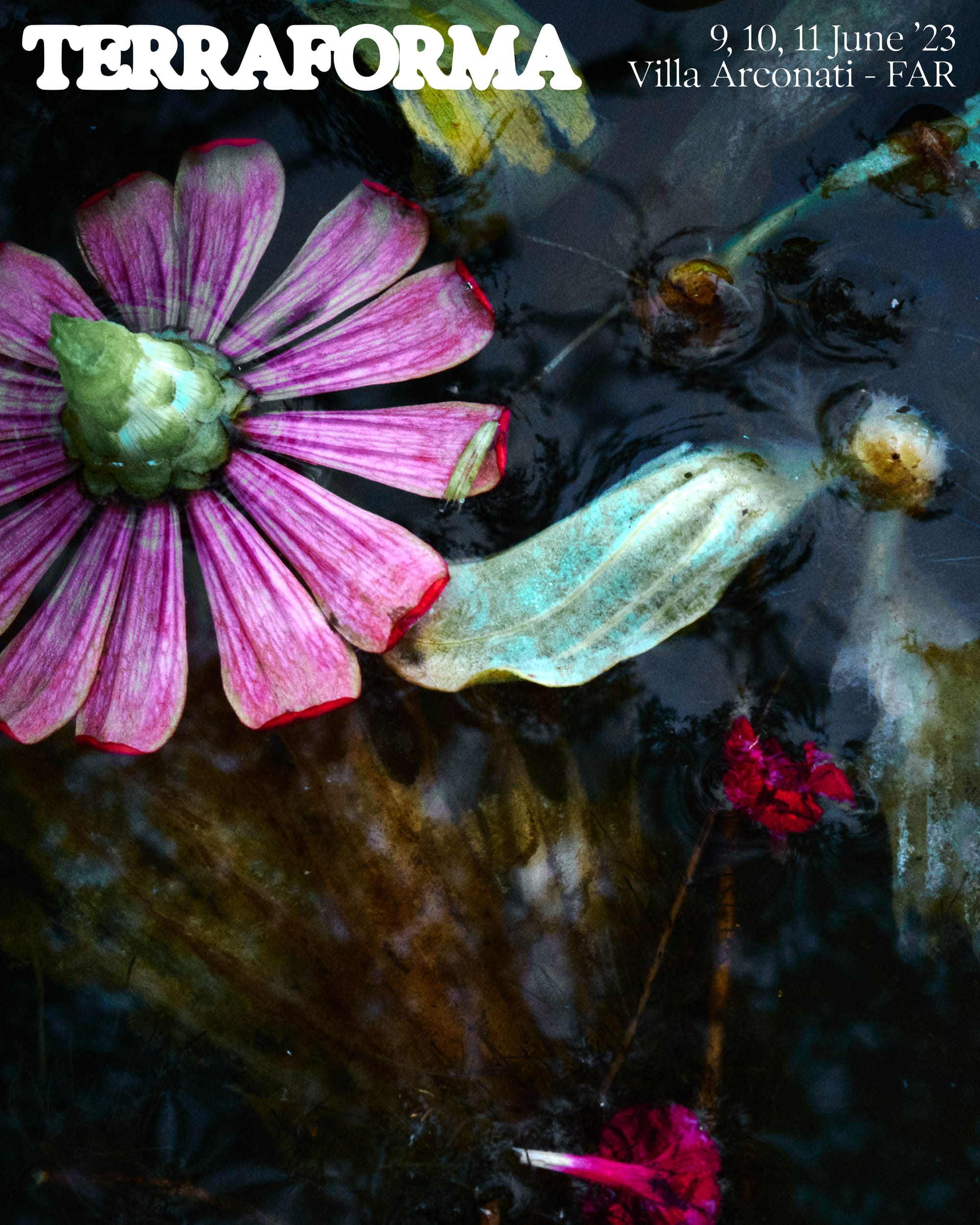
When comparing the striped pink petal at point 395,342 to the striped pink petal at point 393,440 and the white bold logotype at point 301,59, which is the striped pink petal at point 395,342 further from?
the white bold logotype at point 301,59

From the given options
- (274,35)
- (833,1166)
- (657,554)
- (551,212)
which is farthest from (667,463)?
(833,1166)

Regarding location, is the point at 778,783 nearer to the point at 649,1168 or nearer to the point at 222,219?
the point at 649,1168

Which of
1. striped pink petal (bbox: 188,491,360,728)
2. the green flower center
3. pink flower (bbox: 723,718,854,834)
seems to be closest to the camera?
the green flower center

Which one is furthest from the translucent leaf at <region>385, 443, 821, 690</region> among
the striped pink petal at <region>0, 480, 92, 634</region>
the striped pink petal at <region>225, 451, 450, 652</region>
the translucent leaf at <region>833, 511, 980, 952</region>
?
the striped pink petal at <region>0, 480, 92, 634</region>

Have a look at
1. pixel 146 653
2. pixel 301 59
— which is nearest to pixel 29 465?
pixel 146 653

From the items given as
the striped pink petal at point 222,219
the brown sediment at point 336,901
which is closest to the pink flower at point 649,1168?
the brown sediment at point 336,901

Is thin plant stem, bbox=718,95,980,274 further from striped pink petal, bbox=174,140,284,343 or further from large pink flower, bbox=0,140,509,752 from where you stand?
striped pink petal, bbox=174,140,284,343

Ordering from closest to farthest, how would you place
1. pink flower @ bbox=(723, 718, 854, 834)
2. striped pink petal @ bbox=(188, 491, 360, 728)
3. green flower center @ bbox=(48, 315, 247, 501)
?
green flower center @ bbox=(48, 315, 247, 501)
striped pink petal @ bbox=(188, 491, 360, 728)
pink flower @ bbox=(723, 718, 854, 834)
